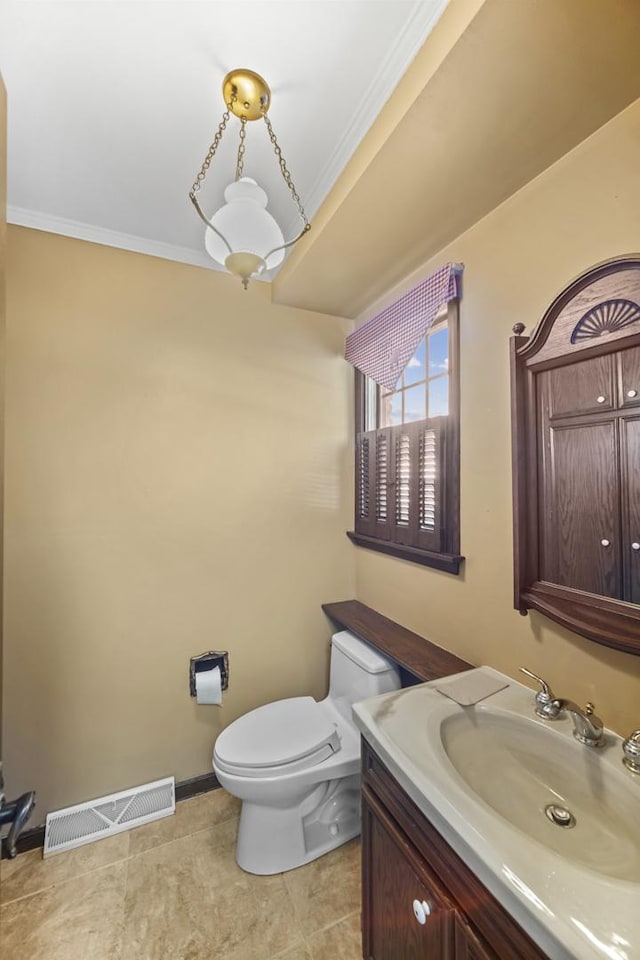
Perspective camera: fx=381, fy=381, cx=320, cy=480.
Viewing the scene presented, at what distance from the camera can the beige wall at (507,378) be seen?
0.97 m

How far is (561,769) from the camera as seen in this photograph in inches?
35.8

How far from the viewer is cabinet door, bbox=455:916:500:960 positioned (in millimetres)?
646

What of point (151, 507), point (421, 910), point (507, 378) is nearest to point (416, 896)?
point (421, 910)

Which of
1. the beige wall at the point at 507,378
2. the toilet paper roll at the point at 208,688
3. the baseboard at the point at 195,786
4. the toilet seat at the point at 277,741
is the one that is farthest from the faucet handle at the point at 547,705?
the baseboard at the point at 195,786

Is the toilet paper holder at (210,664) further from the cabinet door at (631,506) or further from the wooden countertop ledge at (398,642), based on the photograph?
the cabinet door at (631,506)

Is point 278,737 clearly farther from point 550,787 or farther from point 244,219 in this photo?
point 244,219

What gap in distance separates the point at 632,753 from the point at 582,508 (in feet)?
1.80

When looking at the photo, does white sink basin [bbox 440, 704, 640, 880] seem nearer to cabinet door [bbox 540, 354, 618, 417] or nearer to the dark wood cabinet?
the dark wood cabinet

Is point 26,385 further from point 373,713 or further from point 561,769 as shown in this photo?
point 561,769

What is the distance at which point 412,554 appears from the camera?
5.41 ft

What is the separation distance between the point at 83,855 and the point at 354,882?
1.04 metres

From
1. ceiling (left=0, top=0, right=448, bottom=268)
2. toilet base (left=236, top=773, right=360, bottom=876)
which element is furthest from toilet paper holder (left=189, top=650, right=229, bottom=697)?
ceiling (left=0, top=0, right=448, bottom=268)

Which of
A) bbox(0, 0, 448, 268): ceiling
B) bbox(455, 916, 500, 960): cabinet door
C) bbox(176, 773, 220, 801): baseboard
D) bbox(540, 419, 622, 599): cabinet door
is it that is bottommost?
bbox(176, 773, 220, 801): baseboard

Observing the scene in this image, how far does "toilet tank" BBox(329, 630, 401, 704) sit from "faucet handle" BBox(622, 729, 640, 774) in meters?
0.84
